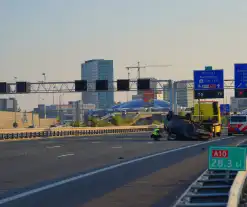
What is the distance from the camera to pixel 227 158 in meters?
13.5

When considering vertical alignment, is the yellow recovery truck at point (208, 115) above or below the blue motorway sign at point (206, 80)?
below

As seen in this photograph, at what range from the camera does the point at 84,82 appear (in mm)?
68500

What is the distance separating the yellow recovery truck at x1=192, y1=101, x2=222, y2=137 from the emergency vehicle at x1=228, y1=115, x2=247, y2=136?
11.4 ft

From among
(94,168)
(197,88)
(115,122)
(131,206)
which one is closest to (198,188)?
(131,206)

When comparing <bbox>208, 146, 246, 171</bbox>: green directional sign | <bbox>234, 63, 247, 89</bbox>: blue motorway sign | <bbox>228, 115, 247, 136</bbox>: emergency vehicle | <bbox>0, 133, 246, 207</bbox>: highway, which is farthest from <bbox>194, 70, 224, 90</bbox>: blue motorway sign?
<bbox>208, 146, 246, 171</bbox>: green directional sign

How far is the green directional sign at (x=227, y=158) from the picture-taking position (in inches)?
524

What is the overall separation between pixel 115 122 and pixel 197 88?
63.1 meters

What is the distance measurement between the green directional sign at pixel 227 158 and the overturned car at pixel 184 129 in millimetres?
30187

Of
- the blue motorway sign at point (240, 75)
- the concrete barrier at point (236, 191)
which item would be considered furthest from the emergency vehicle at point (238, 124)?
the concrete barrier at point (236, 191)

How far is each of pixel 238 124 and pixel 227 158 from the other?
4312 cm

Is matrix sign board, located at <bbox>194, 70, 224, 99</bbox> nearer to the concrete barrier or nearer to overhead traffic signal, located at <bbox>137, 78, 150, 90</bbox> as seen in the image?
overhead traffic signal, located at <bbox>137, 78, 150, 90</bbox>

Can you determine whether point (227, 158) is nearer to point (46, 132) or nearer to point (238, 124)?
point (238, 124)

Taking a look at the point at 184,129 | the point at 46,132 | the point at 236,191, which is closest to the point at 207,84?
the point at 46,132

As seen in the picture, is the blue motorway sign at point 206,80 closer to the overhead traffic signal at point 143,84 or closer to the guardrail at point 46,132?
the overhead traffic signal at point 143,84
